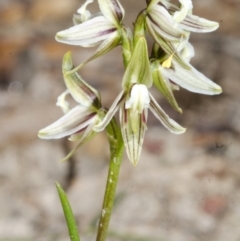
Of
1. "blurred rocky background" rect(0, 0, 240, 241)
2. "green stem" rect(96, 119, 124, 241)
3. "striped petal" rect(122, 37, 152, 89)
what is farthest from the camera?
"blurred rocky background" rect(0, 0, 240, 241)

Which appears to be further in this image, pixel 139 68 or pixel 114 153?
pixel 114 153

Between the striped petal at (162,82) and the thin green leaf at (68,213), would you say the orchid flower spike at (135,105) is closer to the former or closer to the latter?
the striped petal at (162,82)

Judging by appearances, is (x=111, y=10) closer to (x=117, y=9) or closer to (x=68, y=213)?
(x=117, y=9)

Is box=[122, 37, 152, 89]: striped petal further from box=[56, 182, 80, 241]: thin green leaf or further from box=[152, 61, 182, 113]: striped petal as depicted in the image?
box=[56, 182, 80, 241]: thin green leaf

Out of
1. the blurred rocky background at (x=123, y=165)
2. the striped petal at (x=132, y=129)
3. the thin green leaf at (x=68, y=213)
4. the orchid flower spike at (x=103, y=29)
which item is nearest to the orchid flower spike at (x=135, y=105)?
the striped petal at (x=132, y=129)

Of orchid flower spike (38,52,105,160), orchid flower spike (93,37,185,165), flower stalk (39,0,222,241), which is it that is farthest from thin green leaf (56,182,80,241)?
orchid flower spike (93,37,185,165)

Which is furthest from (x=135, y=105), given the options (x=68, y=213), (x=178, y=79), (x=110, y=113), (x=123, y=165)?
(x=123, y=165)
